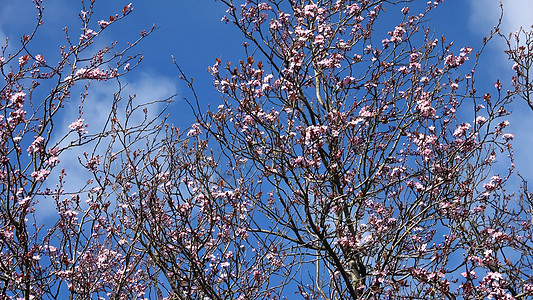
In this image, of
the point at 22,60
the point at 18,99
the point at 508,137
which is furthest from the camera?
the point at 508,137

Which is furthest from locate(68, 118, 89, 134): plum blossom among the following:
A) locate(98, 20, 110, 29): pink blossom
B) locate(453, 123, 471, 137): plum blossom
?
locate(453, 123, 471, 137): plum blossom

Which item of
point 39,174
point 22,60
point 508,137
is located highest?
point 22,60

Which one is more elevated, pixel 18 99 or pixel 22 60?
pixel 22 60

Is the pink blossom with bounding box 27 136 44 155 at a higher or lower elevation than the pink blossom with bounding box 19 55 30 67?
lower

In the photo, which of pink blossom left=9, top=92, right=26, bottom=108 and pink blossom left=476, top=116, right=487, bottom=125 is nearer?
pink blossom left=9, top=92, right=26, bottom=108

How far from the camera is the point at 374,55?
7973 mm

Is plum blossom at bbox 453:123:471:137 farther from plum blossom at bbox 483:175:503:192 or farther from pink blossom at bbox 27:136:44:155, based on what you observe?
pink blossom at bbox 27:136:44:155

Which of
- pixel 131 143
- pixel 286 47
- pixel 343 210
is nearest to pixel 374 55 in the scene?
pixel 286 47

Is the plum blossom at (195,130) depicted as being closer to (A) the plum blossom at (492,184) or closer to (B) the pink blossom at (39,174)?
(B) the pink blossom at (39,174)

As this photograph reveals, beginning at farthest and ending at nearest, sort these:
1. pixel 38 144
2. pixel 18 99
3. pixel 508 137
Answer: pixel 508 137 < pixel 18 99 < pixel 38 144

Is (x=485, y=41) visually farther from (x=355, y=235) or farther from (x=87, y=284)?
(x=87, y=284)

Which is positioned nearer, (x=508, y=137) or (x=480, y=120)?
(x=480, y=120)

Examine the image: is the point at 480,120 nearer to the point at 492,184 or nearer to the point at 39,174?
the point at 492,184

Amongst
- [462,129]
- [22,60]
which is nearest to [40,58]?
[22,60]
